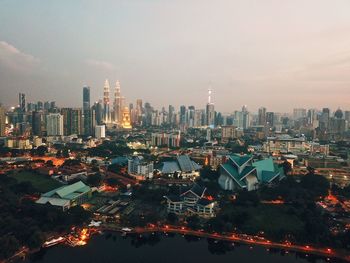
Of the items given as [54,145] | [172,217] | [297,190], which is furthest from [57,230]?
[54,145]

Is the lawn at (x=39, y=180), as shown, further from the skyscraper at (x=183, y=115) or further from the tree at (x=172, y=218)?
the skyscraper at (x=183, y=115)

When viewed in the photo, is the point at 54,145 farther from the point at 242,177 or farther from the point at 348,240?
the point at 348,240

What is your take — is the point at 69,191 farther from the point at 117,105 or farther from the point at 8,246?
the point at 117,105

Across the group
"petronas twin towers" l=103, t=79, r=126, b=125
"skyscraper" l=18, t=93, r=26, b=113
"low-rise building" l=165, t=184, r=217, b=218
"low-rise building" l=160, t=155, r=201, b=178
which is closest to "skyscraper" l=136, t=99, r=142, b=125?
"petronas twin towers" l=103, t=79, r=126, b=125

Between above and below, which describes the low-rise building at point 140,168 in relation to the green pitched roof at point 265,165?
below

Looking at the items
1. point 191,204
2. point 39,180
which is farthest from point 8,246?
point 39,180

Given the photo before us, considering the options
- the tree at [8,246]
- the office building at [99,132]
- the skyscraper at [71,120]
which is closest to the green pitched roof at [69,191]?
the tree at [8,246]
